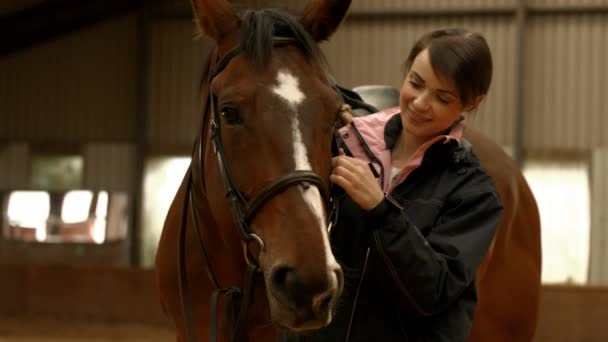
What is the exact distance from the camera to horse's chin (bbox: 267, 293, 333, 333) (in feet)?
4.57

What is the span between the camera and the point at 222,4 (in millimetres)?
1771

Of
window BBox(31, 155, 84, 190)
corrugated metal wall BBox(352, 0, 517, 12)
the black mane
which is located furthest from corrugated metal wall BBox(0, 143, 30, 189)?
the black mane

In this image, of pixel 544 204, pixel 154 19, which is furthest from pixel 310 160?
pixel 154 19

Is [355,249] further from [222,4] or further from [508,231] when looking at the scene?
[508,231]

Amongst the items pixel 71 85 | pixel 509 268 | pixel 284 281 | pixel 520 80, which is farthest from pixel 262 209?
pixel 71 85

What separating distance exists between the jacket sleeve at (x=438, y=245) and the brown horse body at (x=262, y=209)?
12cm

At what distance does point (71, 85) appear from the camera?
28.1 feet

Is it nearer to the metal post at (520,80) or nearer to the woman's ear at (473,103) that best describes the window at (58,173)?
the metal post at (520,80)

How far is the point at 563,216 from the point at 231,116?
6563 millimetres

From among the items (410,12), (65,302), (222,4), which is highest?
(410,12)

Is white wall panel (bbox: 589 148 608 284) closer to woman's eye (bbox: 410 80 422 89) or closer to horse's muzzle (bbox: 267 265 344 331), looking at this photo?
woman's eye (bbox: 410 80 422 89)

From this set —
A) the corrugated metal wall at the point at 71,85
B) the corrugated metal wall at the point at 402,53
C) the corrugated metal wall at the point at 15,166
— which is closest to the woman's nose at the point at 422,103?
the corrugated metal wall at the point at 402,53

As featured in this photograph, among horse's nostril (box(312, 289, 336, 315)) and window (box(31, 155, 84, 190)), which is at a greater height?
horse's nostril (box(312, 289, 336, 315))

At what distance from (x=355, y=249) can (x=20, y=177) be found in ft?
24.8
